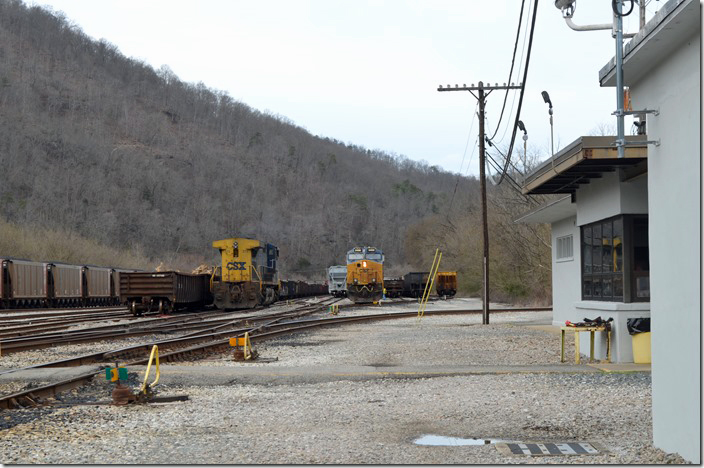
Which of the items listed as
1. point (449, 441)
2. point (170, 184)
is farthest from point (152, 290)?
point (170, 184)

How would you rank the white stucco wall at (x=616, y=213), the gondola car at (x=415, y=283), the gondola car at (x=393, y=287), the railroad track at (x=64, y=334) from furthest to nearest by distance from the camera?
→ the gondola car at (x=415, y=283)
the gondola car at (x=393, y=287)
the railroad track at (x=64, y=334)
the white stucco wall at (x=616, y=213)

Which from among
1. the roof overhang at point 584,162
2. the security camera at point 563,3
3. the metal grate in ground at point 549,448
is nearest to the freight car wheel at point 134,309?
the roof overhang at point 584,162

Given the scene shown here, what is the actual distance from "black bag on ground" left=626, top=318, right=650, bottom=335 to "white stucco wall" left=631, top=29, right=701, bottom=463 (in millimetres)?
6779

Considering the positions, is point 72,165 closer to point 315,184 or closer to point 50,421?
point 315,184

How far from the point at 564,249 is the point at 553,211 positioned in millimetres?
1884

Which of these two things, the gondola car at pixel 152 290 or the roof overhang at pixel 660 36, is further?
the gondola car at pixel 152 290

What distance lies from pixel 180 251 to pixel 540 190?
107 meters

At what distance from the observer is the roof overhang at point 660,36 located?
608 centimetres

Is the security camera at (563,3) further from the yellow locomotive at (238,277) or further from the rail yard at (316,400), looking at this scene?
the yellow locomotive at (238,277)

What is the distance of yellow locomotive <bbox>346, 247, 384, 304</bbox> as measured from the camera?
4622 centimetres

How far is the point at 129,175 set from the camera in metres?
128

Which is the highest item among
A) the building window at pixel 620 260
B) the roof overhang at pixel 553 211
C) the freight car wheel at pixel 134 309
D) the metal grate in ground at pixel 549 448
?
the roof overhang at pixel 553 211

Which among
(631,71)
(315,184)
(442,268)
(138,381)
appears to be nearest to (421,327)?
(138,381)

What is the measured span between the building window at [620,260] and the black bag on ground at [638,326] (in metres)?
0.44
